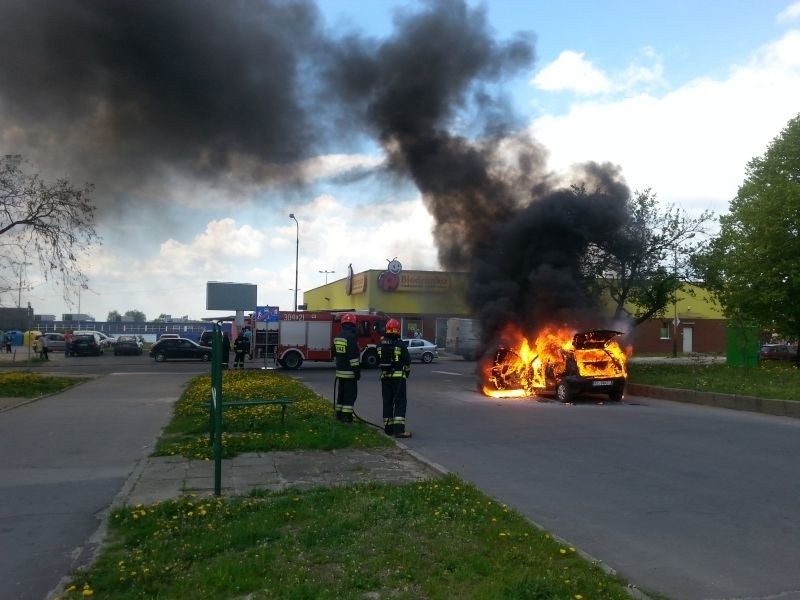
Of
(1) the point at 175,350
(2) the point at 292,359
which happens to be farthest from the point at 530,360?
(1) the point at 175,350

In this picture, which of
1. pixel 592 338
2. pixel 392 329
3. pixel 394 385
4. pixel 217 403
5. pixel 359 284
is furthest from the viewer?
pixel 359 284

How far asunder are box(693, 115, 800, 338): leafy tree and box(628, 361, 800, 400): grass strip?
2.93 m

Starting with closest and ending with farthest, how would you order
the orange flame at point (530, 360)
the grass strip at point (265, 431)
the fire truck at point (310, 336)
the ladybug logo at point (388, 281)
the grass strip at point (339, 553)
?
the grass strip at point (339, 553)
the grass strip at point (265, 431)
the orange flame at point (530, 360)
the fire truck at point (310, 336)
the ladybug logo at point (388, 281)

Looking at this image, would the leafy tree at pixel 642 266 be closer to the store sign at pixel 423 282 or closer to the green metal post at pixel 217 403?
the store sign at pixel 423 282

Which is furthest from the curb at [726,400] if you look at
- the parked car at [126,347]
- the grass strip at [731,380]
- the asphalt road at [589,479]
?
the parked car at [126,347]

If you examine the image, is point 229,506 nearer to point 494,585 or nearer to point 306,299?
point 494,585

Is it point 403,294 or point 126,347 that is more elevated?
point 403,294

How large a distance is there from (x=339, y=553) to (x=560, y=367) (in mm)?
13376

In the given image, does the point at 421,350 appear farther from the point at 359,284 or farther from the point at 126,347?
the point at 126,347

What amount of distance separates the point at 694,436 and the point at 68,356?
139ft

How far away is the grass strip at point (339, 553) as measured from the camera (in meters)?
4.27

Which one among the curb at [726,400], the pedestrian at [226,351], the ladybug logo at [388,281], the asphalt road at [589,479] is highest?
the ladybug logo at [388,281]

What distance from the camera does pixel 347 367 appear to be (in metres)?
11.6

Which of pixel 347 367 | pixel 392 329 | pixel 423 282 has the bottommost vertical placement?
pixel 347 367
